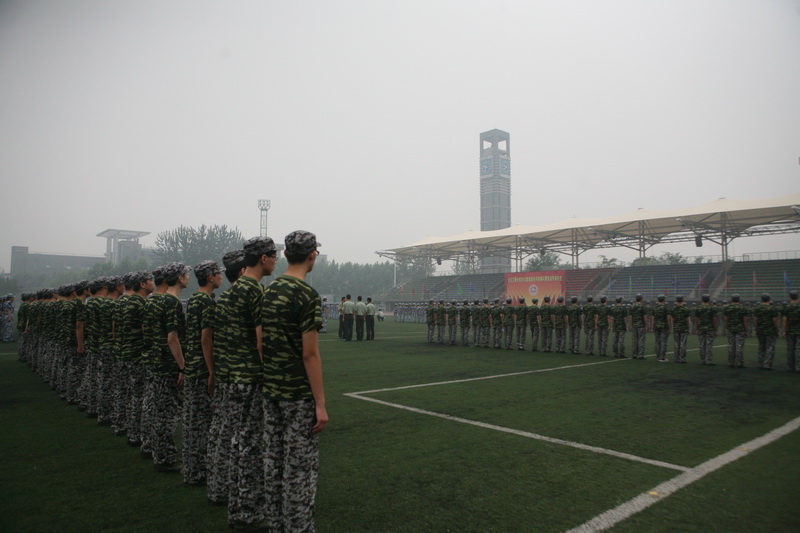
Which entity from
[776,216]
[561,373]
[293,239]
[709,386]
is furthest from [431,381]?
[776,216]

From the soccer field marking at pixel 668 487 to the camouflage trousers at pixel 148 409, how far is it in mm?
4032

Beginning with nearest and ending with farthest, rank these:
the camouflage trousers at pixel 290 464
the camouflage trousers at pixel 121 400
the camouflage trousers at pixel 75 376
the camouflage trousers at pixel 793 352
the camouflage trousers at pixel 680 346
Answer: the camouflage trousers at pixel 290 464
the camouflage trousers at pixel 121 400
the camouflage trousers at pixel 75 376
the camouflage trousers at pixel 793 352
the camouflage trousers at pixel 680 346

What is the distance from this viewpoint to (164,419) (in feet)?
15.0

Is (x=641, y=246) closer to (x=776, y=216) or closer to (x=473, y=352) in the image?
(x=776, y=216)

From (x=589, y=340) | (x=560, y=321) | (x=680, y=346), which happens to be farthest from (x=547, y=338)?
(x=680, y=346)

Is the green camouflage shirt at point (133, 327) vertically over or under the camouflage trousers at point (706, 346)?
over

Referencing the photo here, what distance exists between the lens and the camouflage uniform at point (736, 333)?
11391mm

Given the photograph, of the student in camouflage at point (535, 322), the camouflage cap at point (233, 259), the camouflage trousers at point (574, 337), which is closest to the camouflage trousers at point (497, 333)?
the student in camouflage at point (535, 322)

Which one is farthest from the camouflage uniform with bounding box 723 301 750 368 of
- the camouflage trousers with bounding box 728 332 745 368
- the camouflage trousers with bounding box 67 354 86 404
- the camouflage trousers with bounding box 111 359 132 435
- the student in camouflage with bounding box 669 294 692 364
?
the camouflage trousers with bounding box 67 354 86 404

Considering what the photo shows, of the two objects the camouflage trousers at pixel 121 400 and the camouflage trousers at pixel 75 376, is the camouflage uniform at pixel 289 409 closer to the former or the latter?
the camouflage trousers at pixel 121 400

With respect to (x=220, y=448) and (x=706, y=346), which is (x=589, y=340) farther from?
(x=220, y=448)

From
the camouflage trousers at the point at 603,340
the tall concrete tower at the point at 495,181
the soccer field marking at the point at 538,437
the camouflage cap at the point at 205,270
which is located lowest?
the soccer field marking at the point at 538,437

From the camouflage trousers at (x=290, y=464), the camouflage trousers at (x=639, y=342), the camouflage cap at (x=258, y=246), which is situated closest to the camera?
the camouflage trousers at (x=290, y=464)

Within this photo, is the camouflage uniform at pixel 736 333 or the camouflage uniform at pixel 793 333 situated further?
the camouflage uniform at pixel 736 333
